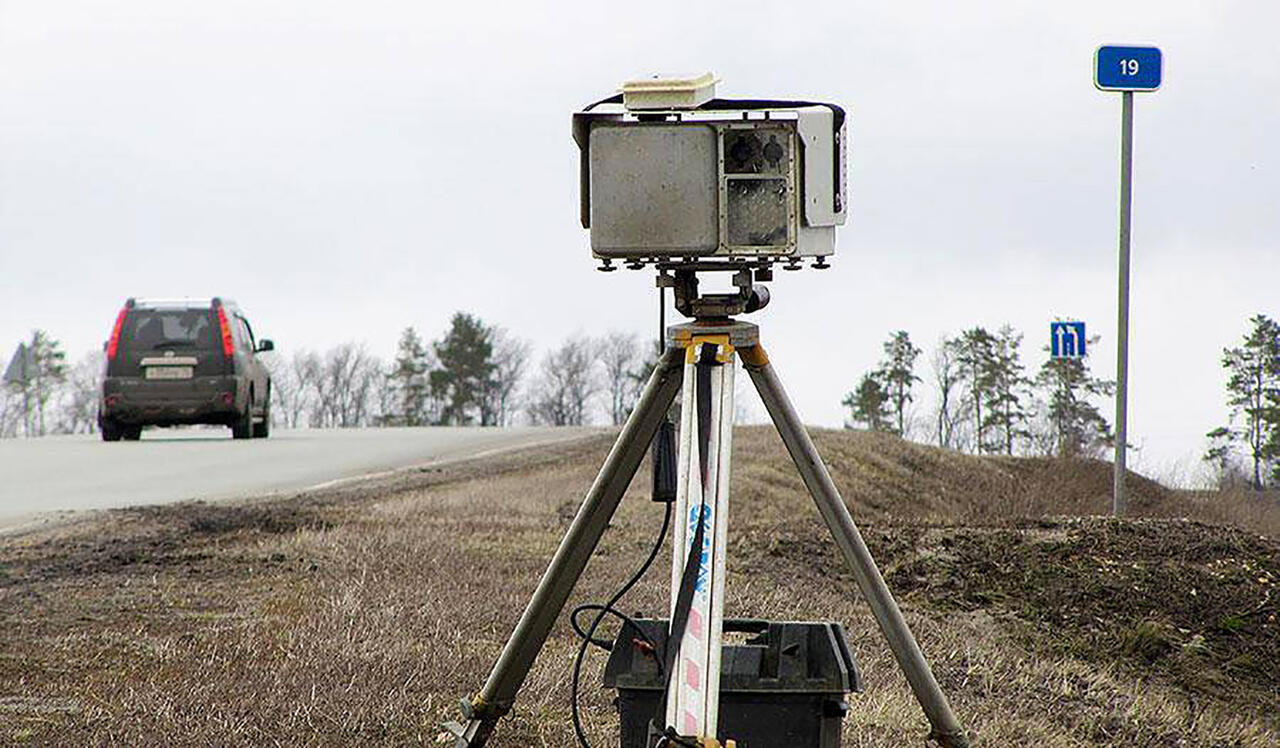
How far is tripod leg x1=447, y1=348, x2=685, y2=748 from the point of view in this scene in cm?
390

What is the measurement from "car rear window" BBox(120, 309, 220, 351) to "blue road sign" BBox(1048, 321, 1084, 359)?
8674 millimetres

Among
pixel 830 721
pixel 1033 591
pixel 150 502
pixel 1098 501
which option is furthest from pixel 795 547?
pixel 1098 501

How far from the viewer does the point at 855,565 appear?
13.0 feet

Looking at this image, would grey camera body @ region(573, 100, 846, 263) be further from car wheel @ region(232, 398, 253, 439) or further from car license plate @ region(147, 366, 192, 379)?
car wheel @ region(232, 398, 253, 439)

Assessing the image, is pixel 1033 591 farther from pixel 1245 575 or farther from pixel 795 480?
pixel 795 480

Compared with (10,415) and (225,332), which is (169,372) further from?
(10,415)

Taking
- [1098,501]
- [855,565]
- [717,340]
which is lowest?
[1098,501]

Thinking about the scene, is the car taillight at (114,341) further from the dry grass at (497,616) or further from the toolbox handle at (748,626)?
the toolbox handle at (748,626)

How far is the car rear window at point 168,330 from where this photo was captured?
58.5 feet

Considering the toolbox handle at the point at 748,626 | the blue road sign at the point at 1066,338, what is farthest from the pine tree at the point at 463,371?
the toolbox handle at the point at 748,626

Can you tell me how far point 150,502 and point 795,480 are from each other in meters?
6.96

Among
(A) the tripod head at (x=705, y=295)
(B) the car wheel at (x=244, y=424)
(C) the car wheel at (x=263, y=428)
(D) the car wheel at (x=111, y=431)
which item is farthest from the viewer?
(C) the car wheel at (x=263, y=428)

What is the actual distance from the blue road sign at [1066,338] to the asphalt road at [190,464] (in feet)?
22.0

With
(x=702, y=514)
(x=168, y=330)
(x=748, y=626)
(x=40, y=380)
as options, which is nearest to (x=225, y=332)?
(x=168, y=330)
